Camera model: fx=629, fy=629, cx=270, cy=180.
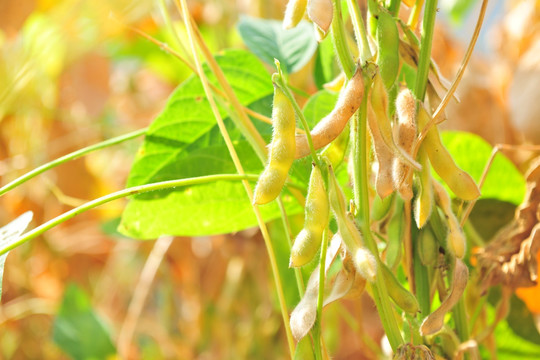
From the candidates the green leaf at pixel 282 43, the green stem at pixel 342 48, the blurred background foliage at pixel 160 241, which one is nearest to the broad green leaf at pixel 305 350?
the green stem at pixel 342 48

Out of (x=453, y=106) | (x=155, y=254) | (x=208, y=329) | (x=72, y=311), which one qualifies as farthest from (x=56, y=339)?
(x=453, y=106)

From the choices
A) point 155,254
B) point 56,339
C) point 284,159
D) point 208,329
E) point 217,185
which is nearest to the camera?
point 284,159

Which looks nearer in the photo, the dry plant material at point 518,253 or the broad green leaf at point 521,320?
the dry plant material at point 518,253

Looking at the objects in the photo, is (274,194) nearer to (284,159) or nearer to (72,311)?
(284,159)

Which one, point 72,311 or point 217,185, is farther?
point 72,311

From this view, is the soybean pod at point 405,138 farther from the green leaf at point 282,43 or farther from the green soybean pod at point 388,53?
the green leaf at point 282,43

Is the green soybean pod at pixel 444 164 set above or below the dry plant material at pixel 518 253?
above
